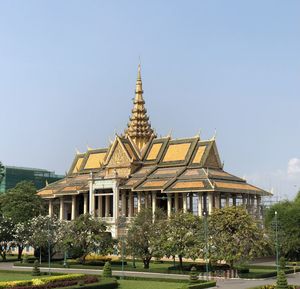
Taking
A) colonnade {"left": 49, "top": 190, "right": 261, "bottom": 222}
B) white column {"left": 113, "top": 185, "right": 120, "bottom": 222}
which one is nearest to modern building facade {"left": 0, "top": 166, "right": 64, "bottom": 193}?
colonnade {"left": 49, "top": 190, "right": 261, "bottom": 222}

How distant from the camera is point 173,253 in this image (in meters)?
42.5

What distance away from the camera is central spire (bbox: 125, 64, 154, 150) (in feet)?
255

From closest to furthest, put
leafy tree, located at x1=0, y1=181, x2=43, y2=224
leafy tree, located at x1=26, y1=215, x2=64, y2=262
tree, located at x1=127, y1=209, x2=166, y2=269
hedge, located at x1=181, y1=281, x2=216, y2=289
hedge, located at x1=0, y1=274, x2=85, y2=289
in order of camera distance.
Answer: hedge, located at x1=0, y1=274, x2=85, y2=289, hedge, located at x1=181, y1=281, x2=216, y2=289, tree, located at x1=127, y1=209, x2=166, y2=269, leafy tree, located at x1=26, y1=215, x2=64, y2=262, leafy tree, located at x1=0, y1=181, x2=43, y2=224

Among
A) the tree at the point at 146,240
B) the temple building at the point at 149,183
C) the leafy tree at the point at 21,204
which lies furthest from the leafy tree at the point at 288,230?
the leafy tree at the point at 21,204

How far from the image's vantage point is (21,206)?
60.8 meters

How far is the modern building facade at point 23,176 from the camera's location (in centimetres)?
13112

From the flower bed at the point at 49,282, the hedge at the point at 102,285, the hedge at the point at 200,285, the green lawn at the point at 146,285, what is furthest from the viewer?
the green lawn at the point at 146,285

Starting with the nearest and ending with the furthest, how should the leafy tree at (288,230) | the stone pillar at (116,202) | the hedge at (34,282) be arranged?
the hedge at (34,282) → the leafy tree at (288,230) → the stone pillar at (116,202)

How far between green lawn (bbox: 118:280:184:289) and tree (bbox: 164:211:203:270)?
21.4 feet

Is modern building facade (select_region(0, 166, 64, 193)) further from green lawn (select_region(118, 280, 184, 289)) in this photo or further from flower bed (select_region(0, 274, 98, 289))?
flower bed (select_region(0, 274, 98, 289))

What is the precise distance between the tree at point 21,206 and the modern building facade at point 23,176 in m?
65.5

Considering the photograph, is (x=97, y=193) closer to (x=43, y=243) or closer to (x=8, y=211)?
(x=8, y=211)

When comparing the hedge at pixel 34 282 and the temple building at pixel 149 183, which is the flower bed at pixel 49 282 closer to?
the hedge at pixel 34 282

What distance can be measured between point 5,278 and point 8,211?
23639 millimetres
